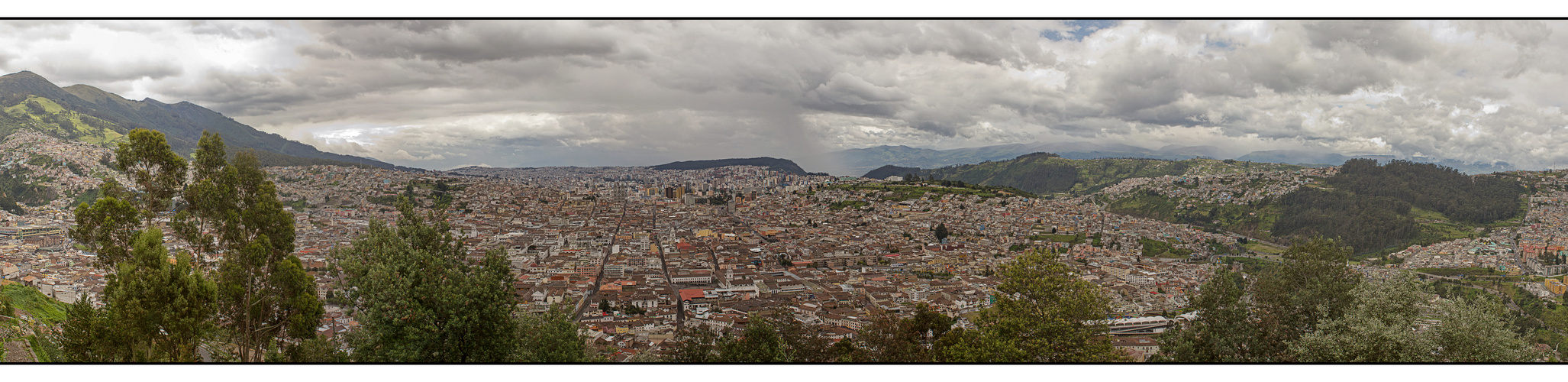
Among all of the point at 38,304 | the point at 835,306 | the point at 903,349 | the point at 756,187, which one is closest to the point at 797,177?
the point at 756,187

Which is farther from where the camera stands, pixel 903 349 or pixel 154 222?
pixel 903 349

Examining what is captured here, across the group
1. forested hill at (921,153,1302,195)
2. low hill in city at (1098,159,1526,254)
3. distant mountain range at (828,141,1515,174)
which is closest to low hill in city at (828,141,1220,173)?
distant mountain range at (828,141,1515,174)

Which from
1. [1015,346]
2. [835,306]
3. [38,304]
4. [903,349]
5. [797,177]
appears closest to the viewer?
[1015,346]

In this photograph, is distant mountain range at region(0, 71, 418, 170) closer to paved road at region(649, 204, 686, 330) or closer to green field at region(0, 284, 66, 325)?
green field at region(0, 284, 66, 325)

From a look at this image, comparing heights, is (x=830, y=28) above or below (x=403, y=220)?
above

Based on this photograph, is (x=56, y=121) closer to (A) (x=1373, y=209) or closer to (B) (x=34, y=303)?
(B) (x=34, y=303)

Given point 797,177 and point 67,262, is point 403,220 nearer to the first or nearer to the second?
point 67,262
